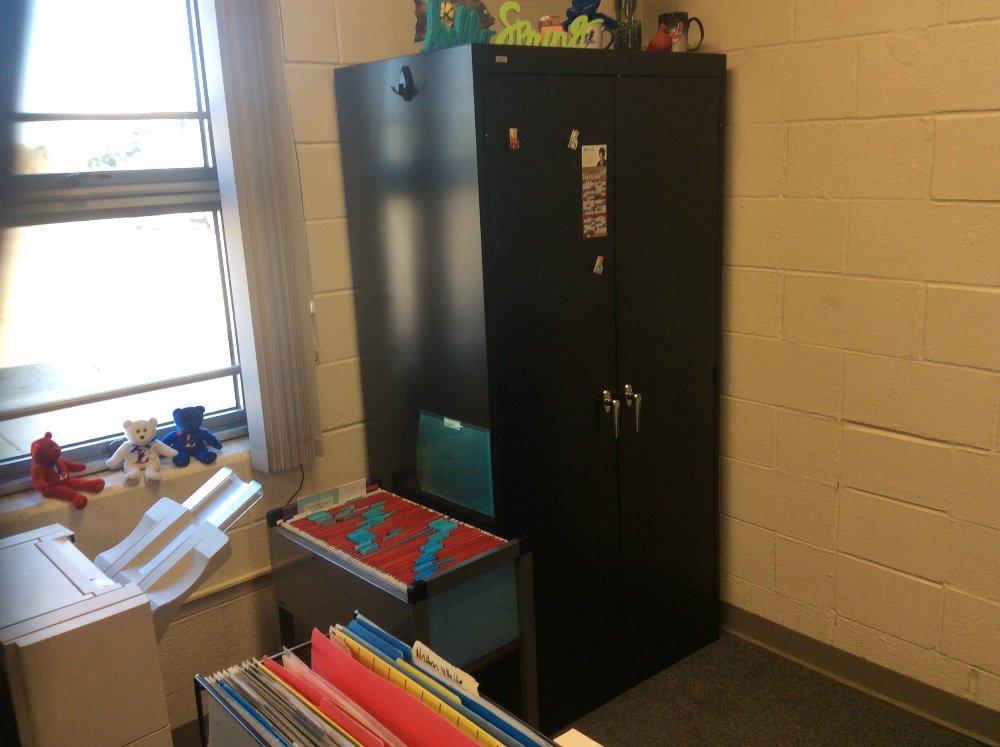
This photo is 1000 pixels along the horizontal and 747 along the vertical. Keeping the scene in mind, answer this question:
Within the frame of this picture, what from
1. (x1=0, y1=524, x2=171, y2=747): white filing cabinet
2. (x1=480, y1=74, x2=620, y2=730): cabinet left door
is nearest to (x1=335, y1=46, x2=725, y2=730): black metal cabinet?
(x1=480, y1=74, x2=620, y2=730): cabinet left door

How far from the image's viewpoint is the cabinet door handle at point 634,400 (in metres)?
2.62

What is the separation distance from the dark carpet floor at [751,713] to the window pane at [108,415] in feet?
4.83

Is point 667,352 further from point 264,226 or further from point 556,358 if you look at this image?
point 264,226

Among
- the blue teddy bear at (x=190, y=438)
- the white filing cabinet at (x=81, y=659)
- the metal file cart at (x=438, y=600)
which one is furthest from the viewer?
the blue teddy bear at (x=190, y=438)

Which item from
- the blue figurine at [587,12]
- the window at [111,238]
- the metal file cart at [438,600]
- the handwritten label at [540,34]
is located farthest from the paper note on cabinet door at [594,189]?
the window at [111,238]

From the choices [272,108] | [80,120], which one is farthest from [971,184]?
[80,120]

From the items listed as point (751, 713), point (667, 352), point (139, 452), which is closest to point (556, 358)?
point (667, 352)

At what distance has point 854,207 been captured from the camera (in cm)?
254

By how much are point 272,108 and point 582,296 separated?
0.97 m

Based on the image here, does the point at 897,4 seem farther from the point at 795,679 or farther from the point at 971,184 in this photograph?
the point at 795,679

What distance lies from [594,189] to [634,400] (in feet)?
2.10

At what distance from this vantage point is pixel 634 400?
2.64 meters

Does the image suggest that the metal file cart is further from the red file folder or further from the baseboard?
the baseboard

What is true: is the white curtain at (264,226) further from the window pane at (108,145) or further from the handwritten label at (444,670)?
the handwritten label at (444,670)
